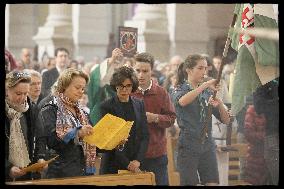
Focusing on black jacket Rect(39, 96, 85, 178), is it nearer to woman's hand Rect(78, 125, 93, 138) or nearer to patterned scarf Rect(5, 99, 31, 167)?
woman's hand Rect(78, 125, 93, 138)

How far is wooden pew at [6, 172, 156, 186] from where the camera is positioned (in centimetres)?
786

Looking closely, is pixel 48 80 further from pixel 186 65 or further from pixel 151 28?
pixel 186 65

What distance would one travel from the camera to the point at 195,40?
27.0 feet

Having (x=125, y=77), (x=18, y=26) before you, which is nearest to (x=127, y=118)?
(x=125, y=77)

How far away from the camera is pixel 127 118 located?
810 centimetres

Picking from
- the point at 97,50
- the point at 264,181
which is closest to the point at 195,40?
the point at 97,50

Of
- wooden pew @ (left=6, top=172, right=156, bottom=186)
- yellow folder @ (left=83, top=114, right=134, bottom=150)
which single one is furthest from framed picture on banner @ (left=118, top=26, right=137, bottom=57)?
wooden pew @ (left=6, top=172, right=156, bottom=186)

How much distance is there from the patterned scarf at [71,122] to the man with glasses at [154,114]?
0.49 metres

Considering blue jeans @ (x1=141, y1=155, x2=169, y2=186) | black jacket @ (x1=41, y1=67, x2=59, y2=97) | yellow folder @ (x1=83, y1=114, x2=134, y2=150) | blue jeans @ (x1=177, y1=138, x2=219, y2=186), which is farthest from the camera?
blue jeans @ (x1=177, y1=138, x2=219, y2=186)

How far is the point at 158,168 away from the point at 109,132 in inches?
21.9

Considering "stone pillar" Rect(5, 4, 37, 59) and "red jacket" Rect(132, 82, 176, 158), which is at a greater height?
"stone pillar" Rect(5, 4, 37, 59)

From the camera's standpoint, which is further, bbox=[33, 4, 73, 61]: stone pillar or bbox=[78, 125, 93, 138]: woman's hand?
bbox=[33, 4, 73, 61]: stone pillar

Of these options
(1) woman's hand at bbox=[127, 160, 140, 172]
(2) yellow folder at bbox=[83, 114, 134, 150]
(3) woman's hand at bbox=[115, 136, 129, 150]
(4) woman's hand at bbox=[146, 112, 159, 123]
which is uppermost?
(4) woman's hand at bbox=[146, 112, 159, 123]

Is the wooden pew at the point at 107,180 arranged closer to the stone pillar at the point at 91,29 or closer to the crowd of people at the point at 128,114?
the crowd of people at the point at 128,114
